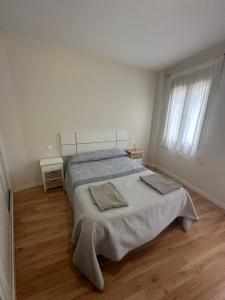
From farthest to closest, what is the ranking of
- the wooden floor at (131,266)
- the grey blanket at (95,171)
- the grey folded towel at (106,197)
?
the grey blanket at (95,171), the grey folded towel at (106,197), the wooden floor at (131,266)

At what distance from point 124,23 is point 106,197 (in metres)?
2.13

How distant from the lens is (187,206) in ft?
5.89

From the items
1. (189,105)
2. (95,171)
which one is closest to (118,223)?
(95,171)

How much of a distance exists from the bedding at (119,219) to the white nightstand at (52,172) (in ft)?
2.13

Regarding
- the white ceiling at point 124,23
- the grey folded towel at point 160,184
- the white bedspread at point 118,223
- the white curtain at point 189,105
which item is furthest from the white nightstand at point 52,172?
the white curtain at point 189,105

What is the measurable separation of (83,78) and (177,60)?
1928 mm

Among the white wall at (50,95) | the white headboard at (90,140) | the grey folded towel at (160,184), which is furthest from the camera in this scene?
the white headboard at (90,140)

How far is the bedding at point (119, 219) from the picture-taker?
3.98 feet

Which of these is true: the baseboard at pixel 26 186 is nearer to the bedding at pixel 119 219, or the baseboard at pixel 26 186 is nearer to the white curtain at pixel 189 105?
the bedding at pixel 119 219

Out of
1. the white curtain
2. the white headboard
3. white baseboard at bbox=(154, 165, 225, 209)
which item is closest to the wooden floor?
white baseboard at bbox=(154, 165, 225, 209)

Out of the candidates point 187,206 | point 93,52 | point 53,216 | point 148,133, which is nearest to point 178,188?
point 187,206

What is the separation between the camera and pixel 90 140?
2.92 meters

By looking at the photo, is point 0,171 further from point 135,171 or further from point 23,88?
point 135,171

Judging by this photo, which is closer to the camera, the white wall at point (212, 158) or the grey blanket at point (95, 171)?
the grey blanket at point (95, 171)
